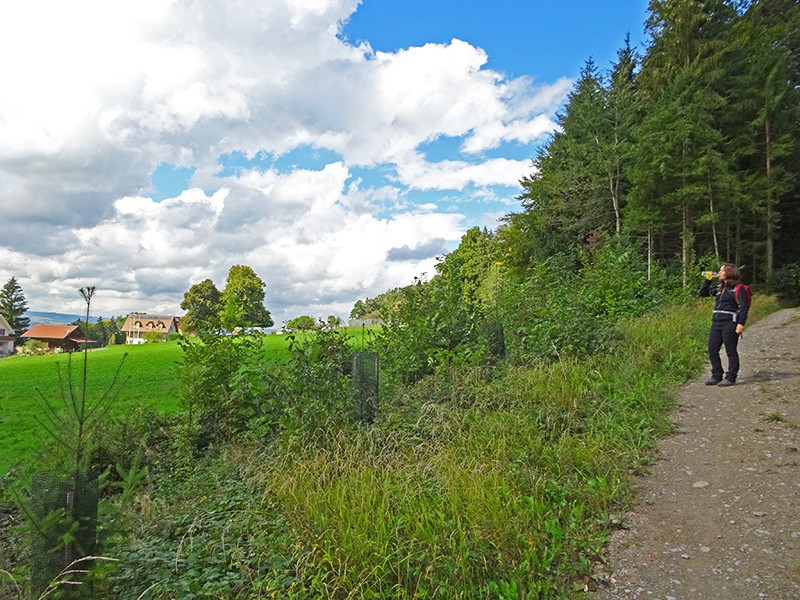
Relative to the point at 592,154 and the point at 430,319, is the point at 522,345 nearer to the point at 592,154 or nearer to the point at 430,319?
the point at 430,319

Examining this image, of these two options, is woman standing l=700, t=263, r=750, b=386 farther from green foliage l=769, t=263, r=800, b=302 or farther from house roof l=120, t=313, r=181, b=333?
house roof l=120, t=313, r=181, b=333

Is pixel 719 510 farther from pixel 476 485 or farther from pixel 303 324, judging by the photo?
pixel 303 324

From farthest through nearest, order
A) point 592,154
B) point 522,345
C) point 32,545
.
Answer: point 592,154 < point 522,345 < point 32,545

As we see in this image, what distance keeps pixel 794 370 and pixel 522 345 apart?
4011 mm

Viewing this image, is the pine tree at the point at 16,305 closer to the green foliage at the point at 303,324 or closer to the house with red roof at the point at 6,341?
the house with red roof at the point at 6,341

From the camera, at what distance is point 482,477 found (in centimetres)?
384

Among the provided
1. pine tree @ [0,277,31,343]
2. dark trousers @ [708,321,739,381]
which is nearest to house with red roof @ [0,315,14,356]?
pine tree @ [0,277,31,343]

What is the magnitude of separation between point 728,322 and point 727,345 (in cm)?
33

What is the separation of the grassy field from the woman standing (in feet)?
17.8

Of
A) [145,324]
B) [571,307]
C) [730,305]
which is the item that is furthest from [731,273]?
[145,324]

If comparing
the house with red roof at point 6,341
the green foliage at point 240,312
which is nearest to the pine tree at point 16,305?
the house with red roof at point 6,341

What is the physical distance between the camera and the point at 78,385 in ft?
39.7

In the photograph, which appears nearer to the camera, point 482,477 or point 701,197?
point 482,477

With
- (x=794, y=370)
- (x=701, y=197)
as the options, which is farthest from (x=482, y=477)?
(x=701, y=197)
